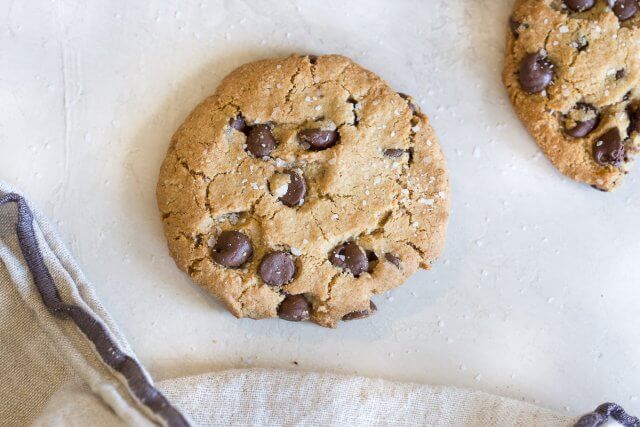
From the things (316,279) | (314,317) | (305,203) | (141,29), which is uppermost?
(141,29)

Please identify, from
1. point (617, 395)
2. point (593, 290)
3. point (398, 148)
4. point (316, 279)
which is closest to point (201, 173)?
point (316, 279)

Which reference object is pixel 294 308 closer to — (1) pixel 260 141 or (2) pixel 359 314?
(2) pixel 359 314

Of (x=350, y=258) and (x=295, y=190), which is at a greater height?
(x=295, y=190)

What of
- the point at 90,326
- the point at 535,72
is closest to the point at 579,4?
the point at 535,72

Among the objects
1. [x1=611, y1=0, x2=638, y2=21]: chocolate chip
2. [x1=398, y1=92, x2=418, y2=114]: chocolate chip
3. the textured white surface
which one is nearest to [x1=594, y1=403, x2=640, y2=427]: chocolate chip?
the textured white surface

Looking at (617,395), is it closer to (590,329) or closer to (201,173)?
(590,329)

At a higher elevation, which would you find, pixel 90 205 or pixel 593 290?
pixel 90 205
